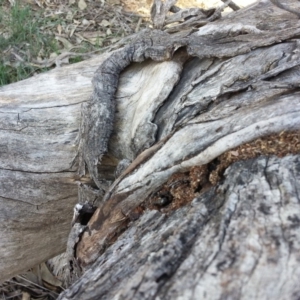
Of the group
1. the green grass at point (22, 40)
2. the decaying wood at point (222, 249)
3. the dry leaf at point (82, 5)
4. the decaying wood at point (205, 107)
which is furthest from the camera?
the dry leaf at point (82, 5)

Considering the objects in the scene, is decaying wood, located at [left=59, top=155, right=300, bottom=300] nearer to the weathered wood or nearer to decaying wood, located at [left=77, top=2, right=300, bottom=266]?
decaying wood, located at [left=77, top=2, right=300, bottom=266]

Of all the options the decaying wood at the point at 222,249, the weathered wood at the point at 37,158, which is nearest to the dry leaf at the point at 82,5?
the weathered wood at the point at 37,158

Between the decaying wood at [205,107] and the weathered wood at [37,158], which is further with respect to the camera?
the weathered wood at [37,158]

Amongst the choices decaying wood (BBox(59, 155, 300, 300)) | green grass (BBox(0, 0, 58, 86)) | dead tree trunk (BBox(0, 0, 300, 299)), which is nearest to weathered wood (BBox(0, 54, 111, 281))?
dead tree trunk (BBox(0, 0, 300, 299))

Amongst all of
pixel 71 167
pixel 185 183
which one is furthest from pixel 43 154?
pixel 185 183

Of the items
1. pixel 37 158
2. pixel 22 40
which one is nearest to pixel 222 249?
pixel 37 158

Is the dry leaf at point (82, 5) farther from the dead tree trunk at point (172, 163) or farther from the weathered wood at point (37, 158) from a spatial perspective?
the weathered wood at point (37, 158)
